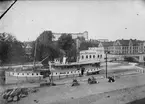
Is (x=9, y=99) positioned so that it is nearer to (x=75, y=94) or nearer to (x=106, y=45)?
(x=75, y=94)

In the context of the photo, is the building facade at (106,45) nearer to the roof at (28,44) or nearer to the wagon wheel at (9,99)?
the roof at (28,44)

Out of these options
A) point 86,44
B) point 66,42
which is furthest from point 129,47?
point 66,42

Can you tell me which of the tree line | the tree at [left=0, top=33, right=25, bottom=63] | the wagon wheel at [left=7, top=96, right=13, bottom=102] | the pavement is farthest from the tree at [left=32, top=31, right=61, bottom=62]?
the wagon wheel at [left=7, top=96, right=13, bottom=102]

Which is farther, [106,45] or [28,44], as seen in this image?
[106,45]

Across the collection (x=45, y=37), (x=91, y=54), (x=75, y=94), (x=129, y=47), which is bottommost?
(x=75, y=94)

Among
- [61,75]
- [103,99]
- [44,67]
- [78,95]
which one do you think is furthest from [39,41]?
[103,99]

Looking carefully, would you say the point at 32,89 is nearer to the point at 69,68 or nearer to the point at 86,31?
the point at 69,68

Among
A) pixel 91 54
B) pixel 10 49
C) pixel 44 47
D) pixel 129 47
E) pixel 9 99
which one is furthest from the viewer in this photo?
pixel 129 47

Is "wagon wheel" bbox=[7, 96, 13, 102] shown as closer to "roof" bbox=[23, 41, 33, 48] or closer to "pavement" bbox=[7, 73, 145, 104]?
"pavement" bbox=[7, 73, 145, 104]

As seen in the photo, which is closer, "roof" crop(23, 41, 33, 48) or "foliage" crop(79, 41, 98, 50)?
"roof" crop(23, 41, 33, 48)
